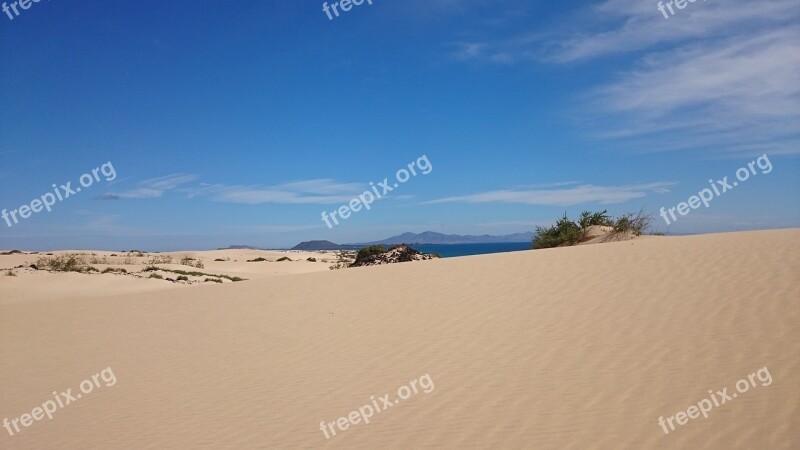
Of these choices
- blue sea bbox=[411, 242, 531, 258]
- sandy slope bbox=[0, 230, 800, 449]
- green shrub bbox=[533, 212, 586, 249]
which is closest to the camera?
sandy slope bbox=[0, 230, 800, 449]

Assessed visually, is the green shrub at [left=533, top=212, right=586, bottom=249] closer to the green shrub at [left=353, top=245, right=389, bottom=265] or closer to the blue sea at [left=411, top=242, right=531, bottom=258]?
the blue sea at [left=411, top=242, right=531, bottom=258]

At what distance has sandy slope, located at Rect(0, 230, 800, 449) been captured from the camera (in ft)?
16.6

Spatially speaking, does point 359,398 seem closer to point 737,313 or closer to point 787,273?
point 737,313

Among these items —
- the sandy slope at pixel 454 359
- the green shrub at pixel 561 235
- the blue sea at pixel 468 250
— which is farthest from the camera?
the blue sea at pixel 468 250

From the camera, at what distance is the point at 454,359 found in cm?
694

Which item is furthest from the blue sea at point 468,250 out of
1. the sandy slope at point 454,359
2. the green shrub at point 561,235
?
the sandy slope at point 454,359

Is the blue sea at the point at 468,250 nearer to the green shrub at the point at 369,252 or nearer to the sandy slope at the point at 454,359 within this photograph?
the green shrub at the point at 369,252

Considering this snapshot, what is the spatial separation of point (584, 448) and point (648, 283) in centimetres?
612

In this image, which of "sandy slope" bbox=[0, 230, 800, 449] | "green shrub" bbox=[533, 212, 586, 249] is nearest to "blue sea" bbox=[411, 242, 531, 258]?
"green shrub" bbox=[533, 212, 586, 249]

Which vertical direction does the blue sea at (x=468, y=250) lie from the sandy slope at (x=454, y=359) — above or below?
above

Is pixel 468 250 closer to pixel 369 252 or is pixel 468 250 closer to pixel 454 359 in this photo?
pixel 369 252

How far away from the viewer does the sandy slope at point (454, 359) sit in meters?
5.05

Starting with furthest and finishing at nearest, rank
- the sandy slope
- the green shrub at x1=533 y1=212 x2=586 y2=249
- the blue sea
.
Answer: the blue sea
the green shrub at x1=533 y1=212 x2=586 y2=249
the sandy slope

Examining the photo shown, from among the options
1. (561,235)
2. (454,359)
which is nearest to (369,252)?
(561,235)
